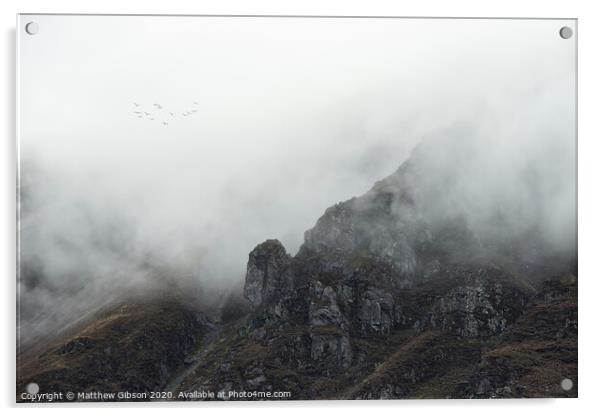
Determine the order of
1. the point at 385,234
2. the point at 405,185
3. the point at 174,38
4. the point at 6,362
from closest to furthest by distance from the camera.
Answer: the point at 6,362 → the point at 174,38 → the point at 405,185 → the point at 385,234

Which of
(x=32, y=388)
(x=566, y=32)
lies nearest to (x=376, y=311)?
(x=566, y=32)

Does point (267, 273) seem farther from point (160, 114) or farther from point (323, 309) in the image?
point (160, 114)

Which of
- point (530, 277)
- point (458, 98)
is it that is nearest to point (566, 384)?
point (530, 277)

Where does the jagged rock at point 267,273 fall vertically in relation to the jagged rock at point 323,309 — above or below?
above

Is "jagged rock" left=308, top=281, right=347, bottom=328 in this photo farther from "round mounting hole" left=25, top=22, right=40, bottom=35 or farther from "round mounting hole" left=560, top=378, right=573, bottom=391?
"round mounting hole" left=25, top=22, right=40, bottom=35

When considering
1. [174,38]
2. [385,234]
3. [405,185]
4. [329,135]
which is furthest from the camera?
[385,234]

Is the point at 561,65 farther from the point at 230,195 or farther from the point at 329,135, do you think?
the point at 230,195

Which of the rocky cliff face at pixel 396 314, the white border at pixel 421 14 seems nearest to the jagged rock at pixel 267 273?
the rocky cliff face at pixel 396 314

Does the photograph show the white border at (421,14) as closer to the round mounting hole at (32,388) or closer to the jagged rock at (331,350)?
the round mounting hole at (32,388)
